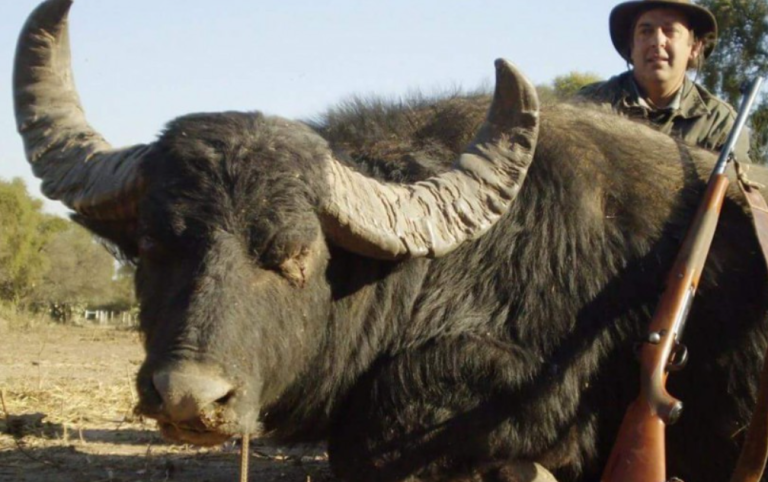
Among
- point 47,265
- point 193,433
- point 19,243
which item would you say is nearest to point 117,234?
point 193,433

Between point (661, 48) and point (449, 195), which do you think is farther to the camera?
point (661, 48)

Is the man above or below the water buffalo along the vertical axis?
above

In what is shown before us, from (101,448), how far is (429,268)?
4.06 m

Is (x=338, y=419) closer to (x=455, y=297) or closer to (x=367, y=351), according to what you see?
(x=367, y=351)

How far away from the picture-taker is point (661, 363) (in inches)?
203

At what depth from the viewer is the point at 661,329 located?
5234mm

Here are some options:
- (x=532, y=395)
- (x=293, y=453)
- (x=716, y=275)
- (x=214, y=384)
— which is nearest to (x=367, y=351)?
(x=532, y=395)

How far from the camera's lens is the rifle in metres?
4.97

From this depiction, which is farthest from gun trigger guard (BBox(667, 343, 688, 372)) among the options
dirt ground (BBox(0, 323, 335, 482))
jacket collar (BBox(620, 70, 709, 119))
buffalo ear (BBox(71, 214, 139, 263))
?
jacket collar (BBox(620, 70, 709, 119))

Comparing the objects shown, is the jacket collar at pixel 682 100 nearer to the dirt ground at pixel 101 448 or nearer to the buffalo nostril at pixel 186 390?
the dirt ground at pixel 101 448

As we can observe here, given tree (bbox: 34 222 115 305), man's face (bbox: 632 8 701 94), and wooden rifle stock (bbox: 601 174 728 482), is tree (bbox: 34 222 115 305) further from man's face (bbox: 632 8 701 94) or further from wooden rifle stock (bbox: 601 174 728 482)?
wooden rifle stock (bbox: 601 174 728 482)

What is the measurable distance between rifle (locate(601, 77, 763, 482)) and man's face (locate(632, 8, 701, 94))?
2558mm

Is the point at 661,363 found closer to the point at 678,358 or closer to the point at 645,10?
the point at 678,358

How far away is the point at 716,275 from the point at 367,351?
2.13 meters
